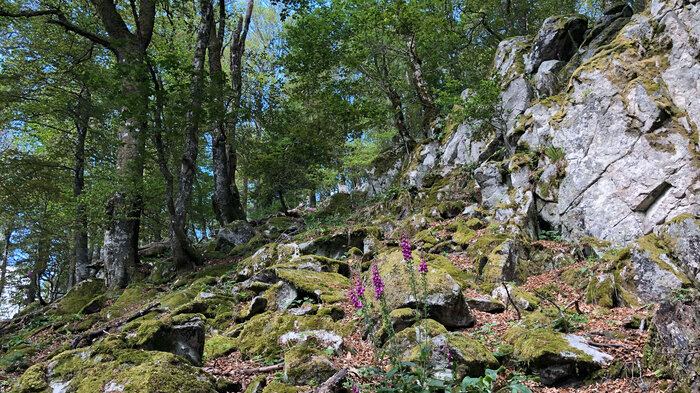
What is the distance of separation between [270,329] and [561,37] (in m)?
11.8

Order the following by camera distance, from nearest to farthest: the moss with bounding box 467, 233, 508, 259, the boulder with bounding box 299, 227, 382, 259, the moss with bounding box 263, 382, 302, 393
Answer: the moss with bounding box 263, 382, 302, 393 < the moss with bounding box 467, 233, 508, 259 < the boulder with bounding box 299, 227, 382, 259

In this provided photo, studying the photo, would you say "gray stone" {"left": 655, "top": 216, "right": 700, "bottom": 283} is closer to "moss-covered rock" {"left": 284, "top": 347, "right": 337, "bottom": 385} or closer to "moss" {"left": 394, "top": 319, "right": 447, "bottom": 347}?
"moss" {"left": 394, "top": 319, "right": 447, "bottom": 347}

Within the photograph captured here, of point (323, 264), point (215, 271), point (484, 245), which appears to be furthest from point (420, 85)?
point (215, 271)

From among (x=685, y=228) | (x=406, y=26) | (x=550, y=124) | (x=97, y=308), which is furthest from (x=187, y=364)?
(x=406, y=26)

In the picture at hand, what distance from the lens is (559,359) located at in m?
3.29

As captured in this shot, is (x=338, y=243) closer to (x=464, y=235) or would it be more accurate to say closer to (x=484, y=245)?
(x=464, y=235)

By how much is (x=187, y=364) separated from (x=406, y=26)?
14.4 metres

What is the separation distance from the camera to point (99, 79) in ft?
25.9

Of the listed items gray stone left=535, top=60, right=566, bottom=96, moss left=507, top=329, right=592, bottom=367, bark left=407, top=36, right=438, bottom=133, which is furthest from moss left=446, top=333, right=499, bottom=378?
bark left=407, top=36, right=438, bottom=133

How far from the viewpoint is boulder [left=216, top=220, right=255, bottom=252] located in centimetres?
1227

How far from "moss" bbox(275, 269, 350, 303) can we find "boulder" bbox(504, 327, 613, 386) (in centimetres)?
304

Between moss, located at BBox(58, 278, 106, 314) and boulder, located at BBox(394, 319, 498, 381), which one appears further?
moss, located at BBox(58, 278, 106, 314)

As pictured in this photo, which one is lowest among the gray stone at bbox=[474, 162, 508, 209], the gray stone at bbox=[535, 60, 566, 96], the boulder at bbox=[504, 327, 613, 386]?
the boulder at bbox=[504, 327, 613, 386]

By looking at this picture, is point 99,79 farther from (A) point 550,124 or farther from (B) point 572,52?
(B) point 572,52
